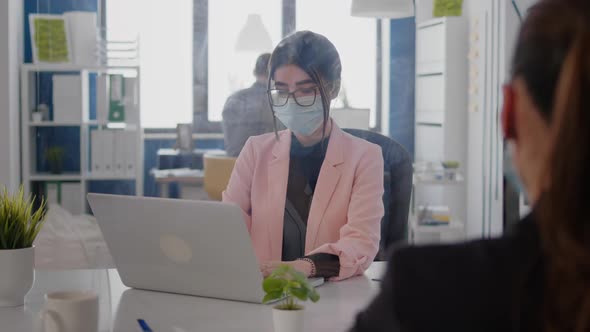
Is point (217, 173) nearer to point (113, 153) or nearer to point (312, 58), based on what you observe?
point (113, 153)

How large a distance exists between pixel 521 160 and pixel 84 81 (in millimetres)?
4893

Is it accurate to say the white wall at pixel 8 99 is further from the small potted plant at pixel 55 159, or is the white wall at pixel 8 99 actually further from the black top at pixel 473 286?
the black top at pixel 473 286

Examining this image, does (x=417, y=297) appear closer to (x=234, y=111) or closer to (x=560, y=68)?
(x=560, y=68)

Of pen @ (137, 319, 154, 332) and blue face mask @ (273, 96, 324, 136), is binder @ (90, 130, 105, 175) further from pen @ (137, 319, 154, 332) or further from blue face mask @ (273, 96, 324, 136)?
pen @ (137, 319, 154, 332)

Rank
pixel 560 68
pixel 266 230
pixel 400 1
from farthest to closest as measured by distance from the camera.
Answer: pixel 400 1, pixel 266 230, pixel 560 68

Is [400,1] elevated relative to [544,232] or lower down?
elevated

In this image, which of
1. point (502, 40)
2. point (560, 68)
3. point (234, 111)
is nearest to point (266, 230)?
point (560, 68)

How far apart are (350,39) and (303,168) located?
11.6 feet

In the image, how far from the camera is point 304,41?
2006 mm

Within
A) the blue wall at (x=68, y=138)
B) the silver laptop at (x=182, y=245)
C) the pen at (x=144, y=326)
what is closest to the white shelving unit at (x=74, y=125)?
the blue wall at (x=68, y=138)

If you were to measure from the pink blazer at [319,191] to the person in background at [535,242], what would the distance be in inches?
51.2

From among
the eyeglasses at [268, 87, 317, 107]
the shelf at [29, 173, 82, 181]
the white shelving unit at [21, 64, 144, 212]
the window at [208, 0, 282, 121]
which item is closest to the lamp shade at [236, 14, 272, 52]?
the window at [208, 0, 282, 121]

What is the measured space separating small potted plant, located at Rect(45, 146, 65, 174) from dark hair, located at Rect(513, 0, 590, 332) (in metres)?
5.12

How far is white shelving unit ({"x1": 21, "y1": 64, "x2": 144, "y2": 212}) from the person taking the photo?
509cm
